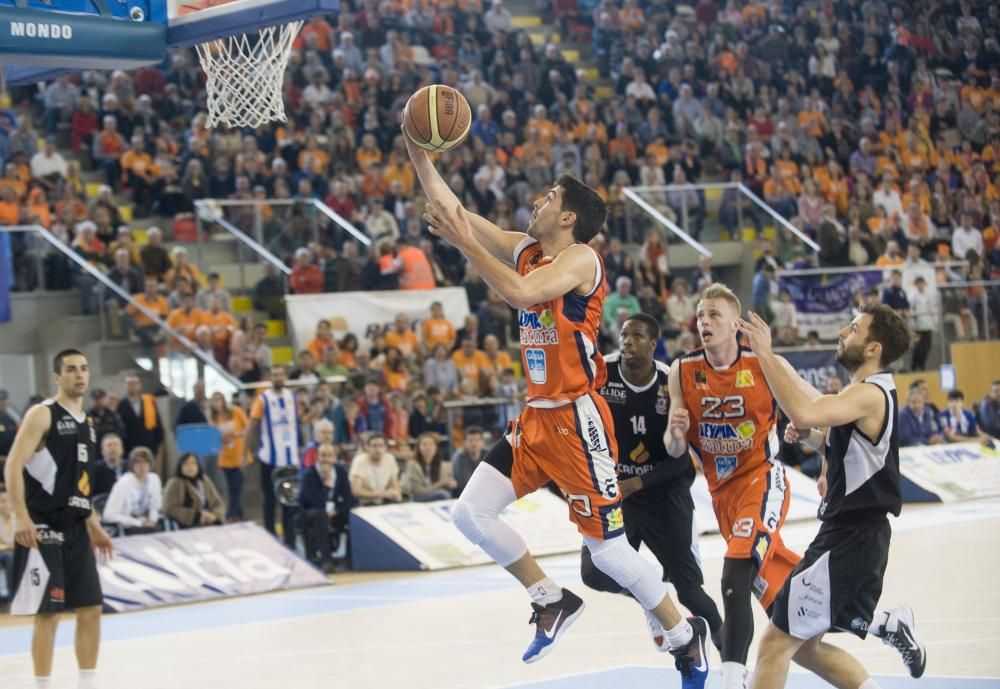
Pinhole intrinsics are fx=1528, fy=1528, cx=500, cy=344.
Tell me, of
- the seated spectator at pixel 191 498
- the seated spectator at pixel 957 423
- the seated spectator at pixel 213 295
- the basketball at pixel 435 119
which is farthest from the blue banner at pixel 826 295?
the basketball at pixel 435 119

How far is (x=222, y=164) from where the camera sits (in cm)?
1881

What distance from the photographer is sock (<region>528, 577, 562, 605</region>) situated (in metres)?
6.98

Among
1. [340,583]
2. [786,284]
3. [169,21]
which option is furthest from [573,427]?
[786,284]

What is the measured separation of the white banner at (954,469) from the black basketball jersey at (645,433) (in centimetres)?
1050

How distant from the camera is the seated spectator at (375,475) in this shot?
14.7 metres

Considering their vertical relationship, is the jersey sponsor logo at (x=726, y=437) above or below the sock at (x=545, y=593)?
above

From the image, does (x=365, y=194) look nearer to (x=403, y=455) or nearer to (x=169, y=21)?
(x=403, y=455)

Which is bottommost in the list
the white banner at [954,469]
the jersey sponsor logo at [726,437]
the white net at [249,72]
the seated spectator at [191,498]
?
the white banner at [954,469]

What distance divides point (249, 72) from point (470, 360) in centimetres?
846

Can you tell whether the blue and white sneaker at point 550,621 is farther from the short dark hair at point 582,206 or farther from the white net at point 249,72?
the white net at point 249,72

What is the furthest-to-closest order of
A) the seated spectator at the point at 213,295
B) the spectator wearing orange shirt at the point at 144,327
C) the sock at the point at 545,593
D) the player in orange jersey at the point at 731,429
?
1. the seated spectator at the point at 213,295
2. the spectator wearing orange shirt at the point at 144,327
3. the player in orange jersey at the point at 731,429
4. the sock at the point at 545,593

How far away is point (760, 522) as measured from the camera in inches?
280

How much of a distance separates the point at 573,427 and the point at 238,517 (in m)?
8.55

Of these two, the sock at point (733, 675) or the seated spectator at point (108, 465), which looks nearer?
the sock at point (733, 675)
